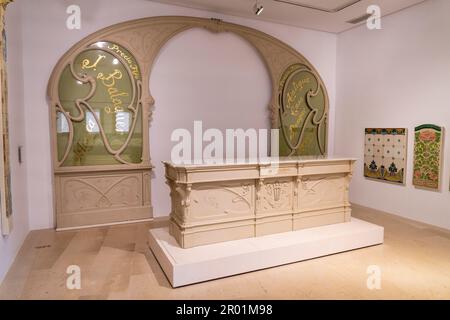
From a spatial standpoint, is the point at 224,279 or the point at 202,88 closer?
the point at 224,279

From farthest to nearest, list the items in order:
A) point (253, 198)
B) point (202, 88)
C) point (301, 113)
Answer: point (301, 113)
point (202, 88)
point (253, 198)

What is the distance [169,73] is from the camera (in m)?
4.91

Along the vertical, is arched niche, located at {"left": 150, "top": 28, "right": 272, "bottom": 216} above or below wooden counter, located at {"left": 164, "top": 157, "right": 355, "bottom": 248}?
above

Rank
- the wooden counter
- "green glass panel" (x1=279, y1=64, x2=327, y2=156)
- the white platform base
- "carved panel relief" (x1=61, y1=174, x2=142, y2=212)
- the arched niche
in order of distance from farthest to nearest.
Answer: "green glass panel" (x1=279, y1=64, x2=327, y2=156)
the arched niche
"carved panel relief" (x1=61, y1=174, x2=142, y2=212)
the wooden counter
the white platform base

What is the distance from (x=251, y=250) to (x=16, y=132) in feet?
10.1

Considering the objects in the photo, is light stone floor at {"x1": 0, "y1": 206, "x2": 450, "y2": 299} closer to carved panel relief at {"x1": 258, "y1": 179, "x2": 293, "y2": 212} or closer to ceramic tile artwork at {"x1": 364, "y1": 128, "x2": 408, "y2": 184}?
carved panel relief at {"x1": 258, "y1": 179, "x2": 293, "y2": 212}

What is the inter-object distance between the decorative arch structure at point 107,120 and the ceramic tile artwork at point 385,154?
320 centimetres

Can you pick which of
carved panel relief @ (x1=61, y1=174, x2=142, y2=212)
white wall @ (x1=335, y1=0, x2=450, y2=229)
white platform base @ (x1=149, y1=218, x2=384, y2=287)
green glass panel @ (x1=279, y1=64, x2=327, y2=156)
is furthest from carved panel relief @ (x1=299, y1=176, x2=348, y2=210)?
carved panel relief @ (x1=61, y1=174, x2=142, y2=212)

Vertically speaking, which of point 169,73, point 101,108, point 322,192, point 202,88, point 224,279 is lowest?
point 224,279

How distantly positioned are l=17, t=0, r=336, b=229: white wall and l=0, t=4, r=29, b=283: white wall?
19 centimetres

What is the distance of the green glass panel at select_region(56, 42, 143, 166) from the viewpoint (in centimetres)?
438

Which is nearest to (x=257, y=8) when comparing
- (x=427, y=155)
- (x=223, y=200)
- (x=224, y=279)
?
(x=223, y=200)

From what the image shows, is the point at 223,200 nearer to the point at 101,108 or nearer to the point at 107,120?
the point at 107,120

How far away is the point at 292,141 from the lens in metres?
5.81
